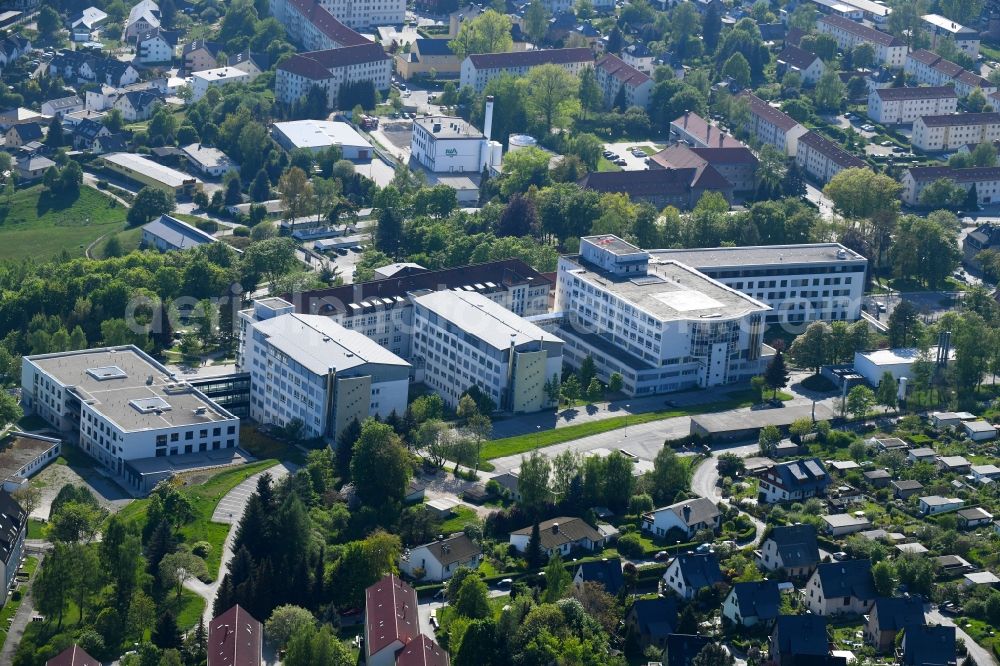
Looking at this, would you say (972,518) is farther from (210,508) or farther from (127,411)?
(127,411)

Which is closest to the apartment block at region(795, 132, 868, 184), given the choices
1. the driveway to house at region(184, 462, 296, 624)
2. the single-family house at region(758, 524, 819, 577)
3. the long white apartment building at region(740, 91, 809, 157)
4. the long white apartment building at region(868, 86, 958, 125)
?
the long white apartment building at region(740, 91, 809, 157)

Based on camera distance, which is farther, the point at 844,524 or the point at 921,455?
the point at 921,455

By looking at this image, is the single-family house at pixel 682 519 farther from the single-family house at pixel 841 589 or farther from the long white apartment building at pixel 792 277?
the long white apartment building at pixel 792 277

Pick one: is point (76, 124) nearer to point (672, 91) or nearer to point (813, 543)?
point (672, 91)

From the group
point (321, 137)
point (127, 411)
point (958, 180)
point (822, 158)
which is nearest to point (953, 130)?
point (958, 180)

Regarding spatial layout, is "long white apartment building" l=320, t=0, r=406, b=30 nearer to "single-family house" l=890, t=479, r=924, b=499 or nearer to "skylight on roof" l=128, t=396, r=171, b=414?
"skylight on roof" l=128, t=396, r=171, b=414

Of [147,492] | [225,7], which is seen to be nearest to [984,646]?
[147,492]

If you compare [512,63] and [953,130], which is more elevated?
[512,63]

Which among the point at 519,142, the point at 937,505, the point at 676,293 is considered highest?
the point at 676,293
